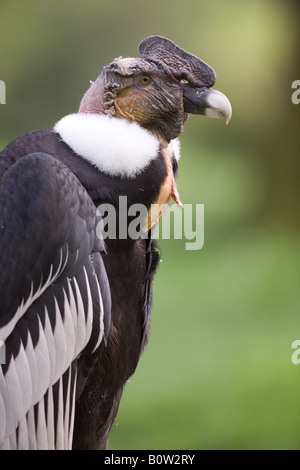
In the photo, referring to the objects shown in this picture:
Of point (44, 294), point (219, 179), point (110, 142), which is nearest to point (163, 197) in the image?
point (110, 142)

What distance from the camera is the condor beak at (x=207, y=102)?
4.95ft

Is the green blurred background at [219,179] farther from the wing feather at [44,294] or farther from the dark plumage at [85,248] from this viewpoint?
the wing feather at [44,294]

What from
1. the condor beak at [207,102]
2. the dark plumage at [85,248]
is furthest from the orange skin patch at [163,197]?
the condor beak at [207,102]

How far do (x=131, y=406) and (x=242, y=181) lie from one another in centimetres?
181

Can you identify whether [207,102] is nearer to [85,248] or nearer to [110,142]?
[110,142]

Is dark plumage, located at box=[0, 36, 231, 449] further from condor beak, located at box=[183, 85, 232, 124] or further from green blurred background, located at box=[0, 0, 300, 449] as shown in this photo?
green blurred background, located at box=[0, 0, 300, 449]

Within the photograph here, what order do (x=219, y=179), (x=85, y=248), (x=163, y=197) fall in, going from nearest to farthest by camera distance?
1. (x=85, y=248)
2. (x=163, y=197)
3. (x=219, y=179)

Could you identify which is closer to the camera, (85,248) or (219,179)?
(85,248)

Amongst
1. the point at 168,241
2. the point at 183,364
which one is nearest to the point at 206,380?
the point at 183,364

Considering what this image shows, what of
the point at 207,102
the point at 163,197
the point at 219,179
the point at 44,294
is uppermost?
the point at 219,179

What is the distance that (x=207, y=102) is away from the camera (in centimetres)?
152

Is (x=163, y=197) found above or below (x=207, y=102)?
below

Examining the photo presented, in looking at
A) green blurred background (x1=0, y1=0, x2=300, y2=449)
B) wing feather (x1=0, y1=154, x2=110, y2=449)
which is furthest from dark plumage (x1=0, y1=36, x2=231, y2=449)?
green blurred background (x1=0, y1=0, x2=300, y2=449)

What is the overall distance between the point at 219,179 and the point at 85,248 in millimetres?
3122
